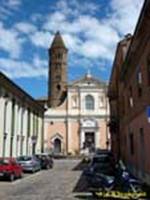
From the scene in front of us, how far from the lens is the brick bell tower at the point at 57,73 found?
3012 inches

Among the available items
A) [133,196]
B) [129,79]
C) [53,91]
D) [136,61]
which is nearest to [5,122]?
[129,79]

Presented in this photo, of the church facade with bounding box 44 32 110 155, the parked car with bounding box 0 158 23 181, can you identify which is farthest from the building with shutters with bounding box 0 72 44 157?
the church facade with bounding box 44 32 110 155

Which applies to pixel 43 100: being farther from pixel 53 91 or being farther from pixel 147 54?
pixel 147 54

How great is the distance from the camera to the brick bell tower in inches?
3012

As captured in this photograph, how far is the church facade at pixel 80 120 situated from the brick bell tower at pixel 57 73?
115 inches

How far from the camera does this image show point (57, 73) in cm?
7756

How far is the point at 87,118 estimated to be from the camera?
70625mm

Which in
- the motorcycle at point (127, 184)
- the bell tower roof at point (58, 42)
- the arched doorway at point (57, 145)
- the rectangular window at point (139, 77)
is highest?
the bell tower roof at point (58, 42)

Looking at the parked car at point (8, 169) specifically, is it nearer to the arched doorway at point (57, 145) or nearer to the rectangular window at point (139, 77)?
the rectangular window at point (139, 77)

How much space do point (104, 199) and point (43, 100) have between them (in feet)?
241

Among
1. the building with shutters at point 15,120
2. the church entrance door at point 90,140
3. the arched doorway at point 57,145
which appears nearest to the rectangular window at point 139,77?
the building with shutters at point 15,120

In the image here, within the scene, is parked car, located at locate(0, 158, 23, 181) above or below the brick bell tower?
below

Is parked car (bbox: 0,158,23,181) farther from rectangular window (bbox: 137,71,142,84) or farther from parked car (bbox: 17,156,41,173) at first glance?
rectangular window (bbox: 137,71,142,84)

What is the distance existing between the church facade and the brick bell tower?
2.92 meters
